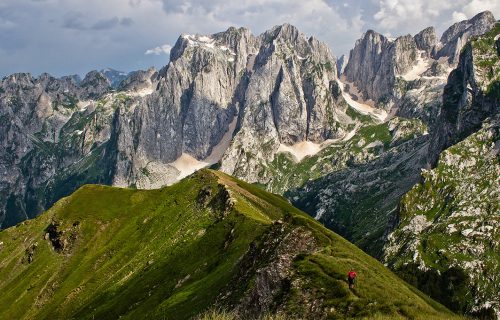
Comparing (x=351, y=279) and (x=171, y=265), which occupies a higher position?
(x=351, y=279)

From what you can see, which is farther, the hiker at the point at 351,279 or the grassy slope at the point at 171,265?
the grassy slope at the point at 171,265

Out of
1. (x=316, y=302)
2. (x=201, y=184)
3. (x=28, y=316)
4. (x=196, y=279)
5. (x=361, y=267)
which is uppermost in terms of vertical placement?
(x=201, y=184)

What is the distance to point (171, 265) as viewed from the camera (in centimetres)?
13450

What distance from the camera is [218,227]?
461ft

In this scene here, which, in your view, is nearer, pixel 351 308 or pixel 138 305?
pixel 351 308

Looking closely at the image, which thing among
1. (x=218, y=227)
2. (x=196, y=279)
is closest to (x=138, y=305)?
(x=196, y=279)

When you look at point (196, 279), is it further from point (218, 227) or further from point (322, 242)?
point (322, 242)

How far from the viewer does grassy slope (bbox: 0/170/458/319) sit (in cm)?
5354

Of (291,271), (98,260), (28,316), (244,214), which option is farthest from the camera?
(98,260)

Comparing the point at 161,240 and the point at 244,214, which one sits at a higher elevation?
the point at 244,214

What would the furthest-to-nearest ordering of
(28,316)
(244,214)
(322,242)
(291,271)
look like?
(28,316) < (244,214) < (322,242) < (291,271)

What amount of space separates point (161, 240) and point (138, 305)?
4468cm

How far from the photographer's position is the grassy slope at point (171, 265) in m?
53.5

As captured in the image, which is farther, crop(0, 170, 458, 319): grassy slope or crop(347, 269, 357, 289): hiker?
crop(0, 170, 458, 319): grassy slope
